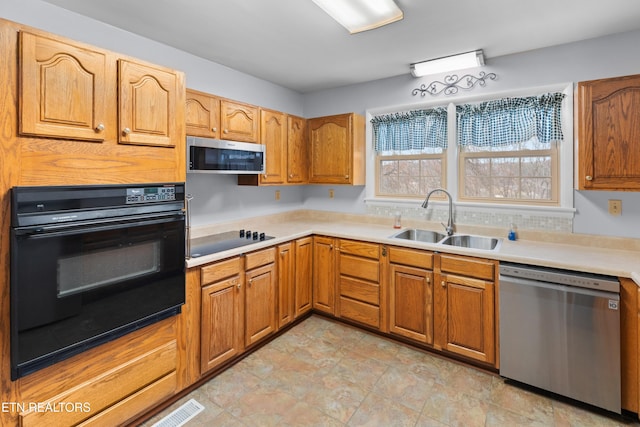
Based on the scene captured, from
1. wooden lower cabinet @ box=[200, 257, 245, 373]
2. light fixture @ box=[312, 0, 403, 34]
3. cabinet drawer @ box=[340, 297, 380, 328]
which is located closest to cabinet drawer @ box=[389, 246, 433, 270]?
cabinet drawer @ box=[340, 297, 380, 328]

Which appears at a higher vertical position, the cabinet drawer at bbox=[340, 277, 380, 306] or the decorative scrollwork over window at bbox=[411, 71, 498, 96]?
the decorative scrollwork over window at bbox=[411, 71, 498, 96]

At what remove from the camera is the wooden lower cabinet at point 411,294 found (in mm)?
2635

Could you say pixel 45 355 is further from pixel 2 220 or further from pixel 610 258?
pixel 610 258

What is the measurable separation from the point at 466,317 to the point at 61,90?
2.86m

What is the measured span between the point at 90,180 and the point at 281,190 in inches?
92.8

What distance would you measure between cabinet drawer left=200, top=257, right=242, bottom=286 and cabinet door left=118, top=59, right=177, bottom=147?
866mm

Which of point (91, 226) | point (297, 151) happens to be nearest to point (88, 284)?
point (91, 226)

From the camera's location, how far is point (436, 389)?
2232 millimetres

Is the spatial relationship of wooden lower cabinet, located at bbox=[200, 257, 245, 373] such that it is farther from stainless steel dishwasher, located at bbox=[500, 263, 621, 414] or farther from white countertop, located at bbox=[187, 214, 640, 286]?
stainless steel dishwasher, located at bbox=[500, 263, 621, 414]

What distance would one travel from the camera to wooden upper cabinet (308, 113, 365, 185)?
3.44m

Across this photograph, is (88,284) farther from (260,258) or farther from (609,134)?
(609,134)

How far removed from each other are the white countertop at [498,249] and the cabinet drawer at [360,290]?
0.42 meters

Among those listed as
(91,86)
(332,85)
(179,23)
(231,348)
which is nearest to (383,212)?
(332,85)

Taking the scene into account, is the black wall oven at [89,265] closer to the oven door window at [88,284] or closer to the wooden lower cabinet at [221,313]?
the oven door window at [88,284]
